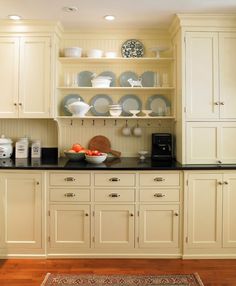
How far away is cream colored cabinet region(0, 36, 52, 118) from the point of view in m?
3.42

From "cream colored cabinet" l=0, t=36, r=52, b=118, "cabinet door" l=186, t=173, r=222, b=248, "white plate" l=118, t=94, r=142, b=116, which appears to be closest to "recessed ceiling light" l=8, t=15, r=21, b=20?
"cream colored cabinet" l=0, t=36, r=52, b=118

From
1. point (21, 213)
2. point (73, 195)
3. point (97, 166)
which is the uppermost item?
point (97, 166)

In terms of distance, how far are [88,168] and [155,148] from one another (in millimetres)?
902

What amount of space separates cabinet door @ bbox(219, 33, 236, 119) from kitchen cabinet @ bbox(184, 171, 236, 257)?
26.2 inches

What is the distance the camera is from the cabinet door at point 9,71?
343 centimetres

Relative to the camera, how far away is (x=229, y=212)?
3.17 metres

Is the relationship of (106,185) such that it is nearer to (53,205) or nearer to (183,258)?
(53,205)

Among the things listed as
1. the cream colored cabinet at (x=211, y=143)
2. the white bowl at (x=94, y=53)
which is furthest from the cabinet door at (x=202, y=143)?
the white bowl at (x=94, y=53)

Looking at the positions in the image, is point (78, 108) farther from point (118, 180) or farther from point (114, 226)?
point (114, 226)

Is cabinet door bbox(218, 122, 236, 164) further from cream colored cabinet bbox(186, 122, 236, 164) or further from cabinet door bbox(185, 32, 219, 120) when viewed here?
cabinet door bbox(185, 32, 219, 120)

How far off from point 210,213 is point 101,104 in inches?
69.5

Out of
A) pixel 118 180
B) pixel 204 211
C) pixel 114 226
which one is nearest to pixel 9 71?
pixel 118 180

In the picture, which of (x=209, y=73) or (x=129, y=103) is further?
(x=129, y=103)

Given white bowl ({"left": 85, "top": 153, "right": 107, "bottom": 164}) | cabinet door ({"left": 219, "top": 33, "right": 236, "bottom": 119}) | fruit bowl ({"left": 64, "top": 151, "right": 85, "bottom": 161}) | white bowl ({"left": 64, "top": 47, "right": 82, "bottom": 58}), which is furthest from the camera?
white bowl ({"left": 64, "top": 47, "right": 82, "bottom": 58})
